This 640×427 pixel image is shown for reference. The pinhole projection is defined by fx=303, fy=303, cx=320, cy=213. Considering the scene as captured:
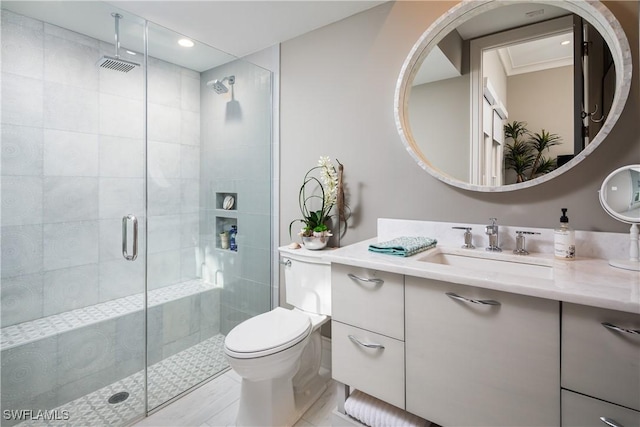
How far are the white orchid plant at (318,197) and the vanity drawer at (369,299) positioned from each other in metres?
0.59

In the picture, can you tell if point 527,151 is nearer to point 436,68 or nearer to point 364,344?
point 436,68

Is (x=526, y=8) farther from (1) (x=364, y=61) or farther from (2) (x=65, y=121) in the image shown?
(2) (x=65, y=121)

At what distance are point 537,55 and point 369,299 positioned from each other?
1340 mm

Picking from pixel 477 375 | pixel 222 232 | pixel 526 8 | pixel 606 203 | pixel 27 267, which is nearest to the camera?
pixel 477 375

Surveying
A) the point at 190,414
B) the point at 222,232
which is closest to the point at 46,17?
the point at 222,232

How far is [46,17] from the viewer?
160 cm

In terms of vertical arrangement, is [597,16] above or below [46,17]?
below

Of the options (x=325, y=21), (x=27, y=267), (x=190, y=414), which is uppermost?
(x=325, y=21)

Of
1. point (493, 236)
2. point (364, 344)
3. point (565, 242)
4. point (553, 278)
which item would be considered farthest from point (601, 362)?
point (364, 344)

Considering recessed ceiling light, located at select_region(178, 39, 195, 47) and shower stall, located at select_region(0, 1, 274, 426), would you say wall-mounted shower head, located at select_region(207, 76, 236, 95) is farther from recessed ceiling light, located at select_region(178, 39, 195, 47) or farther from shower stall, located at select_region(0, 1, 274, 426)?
recessed ceiling light, located at select_region(178, 39, 195, 47)

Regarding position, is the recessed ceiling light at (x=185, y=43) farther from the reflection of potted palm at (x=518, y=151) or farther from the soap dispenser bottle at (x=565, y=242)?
the soap dispenser bottle at (x=565, y=242)

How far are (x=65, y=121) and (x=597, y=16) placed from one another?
2.55 metres

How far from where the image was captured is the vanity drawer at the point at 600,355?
82 cm

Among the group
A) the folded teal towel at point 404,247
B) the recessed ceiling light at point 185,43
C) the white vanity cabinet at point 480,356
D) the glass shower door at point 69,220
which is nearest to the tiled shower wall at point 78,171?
the glass shower door at point 69,220
